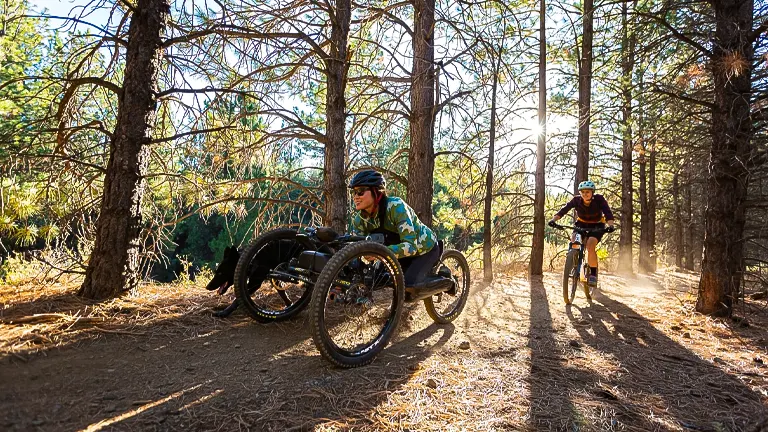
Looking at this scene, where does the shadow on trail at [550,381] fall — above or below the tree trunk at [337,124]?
below

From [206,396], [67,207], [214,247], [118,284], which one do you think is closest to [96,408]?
[206,396]

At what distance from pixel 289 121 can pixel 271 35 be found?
4.12 feet

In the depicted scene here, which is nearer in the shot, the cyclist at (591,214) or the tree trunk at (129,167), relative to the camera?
the tree trunk at (129,167)

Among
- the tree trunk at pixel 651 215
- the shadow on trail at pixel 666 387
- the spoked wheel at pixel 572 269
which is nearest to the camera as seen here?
the shadow on trail at pixel 666 387

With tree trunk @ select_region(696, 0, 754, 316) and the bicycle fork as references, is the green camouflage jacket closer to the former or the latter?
the bicycle fork

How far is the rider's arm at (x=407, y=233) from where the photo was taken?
12.0ft

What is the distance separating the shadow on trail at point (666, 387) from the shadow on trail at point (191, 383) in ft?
5.29

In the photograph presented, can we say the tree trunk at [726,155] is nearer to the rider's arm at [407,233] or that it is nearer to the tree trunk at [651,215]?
the rider's arm at [407,233]

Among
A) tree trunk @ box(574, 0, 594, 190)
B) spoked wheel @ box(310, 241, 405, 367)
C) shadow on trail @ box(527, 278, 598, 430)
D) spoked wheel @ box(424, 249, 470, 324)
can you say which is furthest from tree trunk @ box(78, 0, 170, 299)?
tree trunk @ box(574, 0, 594, 190)

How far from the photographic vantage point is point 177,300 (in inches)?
171

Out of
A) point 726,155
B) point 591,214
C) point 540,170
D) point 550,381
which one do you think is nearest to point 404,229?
point 550,381

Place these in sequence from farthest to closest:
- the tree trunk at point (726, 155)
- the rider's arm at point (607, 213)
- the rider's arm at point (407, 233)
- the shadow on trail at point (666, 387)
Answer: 1. the rider's arm at point (607, 213)
2. the tree trunk at point (726, 155)
3. the rider's arm at point (407, 233)
4. the shadow on trail at point (666, 387)

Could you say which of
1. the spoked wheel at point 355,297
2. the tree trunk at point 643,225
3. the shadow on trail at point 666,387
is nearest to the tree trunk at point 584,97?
the tree trunk at point 643,225

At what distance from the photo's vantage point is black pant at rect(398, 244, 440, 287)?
3889 millimetres
